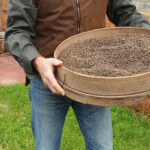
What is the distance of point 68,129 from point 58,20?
208cm

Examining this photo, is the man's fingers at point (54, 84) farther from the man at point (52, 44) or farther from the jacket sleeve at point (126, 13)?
the jacket sleeve at point (126, 13)

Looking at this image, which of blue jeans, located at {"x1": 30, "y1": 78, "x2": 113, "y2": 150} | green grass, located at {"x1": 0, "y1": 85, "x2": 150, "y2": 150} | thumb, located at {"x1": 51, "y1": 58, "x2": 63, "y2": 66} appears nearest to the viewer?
thumb, located at {"x1": 51, "y1": 58, "x2": 63, "y2": 66}

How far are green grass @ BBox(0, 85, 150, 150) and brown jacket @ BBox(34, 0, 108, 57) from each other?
1764 mm

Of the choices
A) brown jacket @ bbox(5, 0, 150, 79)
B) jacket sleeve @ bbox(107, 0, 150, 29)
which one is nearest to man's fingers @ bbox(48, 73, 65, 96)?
brown jacket @ bbox(5, 0, 150, 79)

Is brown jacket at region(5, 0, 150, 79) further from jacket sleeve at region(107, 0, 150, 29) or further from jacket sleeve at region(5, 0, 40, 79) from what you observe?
jacket sleeve at region(107, 0, 150, 29)

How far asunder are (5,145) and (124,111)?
1289 mm

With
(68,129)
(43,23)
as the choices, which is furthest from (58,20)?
(68,129)

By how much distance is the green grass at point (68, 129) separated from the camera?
403 centimetres

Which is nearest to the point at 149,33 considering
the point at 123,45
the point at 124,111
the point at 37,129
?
the point at 123,45

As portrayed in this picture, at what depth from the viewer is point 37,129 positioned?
2.58 meters

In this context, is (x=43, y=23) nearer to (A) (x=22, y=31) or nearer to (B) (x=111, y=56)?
(A) (x=22, y=31)

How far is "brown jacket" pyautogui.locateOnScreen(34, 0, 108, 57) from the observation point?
2.34m

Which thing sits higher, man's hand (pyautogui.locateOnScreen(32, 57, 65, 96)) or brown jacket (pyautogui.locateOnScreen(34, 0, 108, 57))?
brown jacket (pyautogui.locateOnScreen(34, 0, 108, 57))

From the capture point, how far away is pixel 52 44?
238 cm
